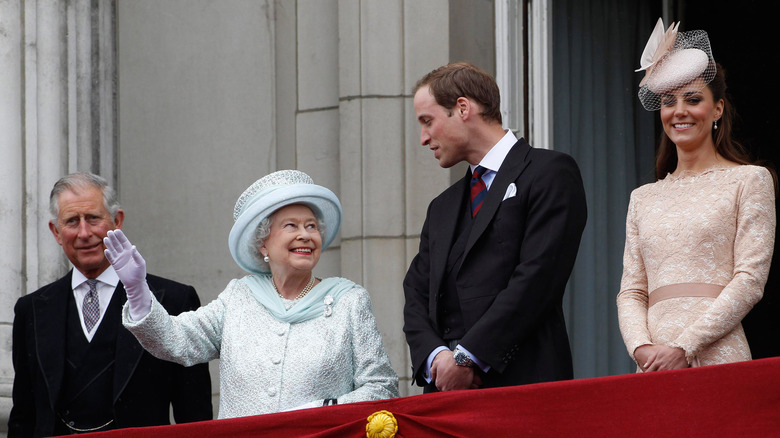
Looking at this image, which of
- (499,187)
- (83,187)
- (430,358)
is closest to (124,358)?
(83,187)

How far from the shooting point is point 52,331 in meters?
4.84

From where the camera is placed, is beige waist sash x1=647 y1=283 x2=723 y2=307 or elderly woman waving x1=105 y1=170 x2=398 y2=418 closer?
beige waist sash x1=647 y1=283 x2=723 y2=307

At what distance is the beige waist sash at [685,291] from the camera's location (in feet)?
13.5

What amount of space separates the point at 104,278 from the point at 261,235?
2.65 ft

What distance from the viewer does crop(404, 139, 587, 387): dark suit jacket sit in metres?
4.07

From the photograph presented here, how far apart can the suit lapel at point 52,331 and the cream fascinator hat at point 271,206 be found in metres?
0.79

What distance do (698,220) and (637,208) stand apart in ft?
1.01

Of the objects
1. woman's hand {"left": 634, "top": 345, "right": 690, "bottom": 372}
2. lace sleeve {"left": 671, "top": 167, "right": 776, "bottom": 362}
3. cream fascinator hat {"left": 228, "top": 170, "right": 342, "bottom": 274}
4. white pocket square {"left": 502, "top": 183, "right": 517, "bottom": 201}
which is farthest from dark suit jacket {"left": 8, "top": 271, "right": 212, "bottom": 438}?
lace sleeve {"left": 671, "top": 167, "right": 776, "bottom": 362}

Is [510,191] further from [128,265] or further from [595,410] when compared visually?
[128,265]

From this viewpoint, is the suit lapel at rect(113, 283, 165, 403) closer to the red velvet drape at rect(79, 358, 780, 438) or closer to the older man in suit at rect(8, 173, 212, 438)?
the older man in suit at rect(8, 173, 212, 438)

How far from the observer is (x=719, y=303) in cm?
399

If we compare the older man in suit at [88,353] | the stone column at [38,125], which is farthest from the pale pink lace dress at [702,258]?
the stone column at [38,125]

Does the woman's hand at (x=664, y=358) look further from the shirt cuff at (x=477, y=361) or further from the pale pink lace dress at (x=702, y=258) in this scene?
the shirt cuff at (x=477, y=361)

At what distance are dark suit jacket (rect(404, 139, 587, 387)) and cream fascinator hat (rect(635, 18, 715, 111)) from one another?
0.39 m
